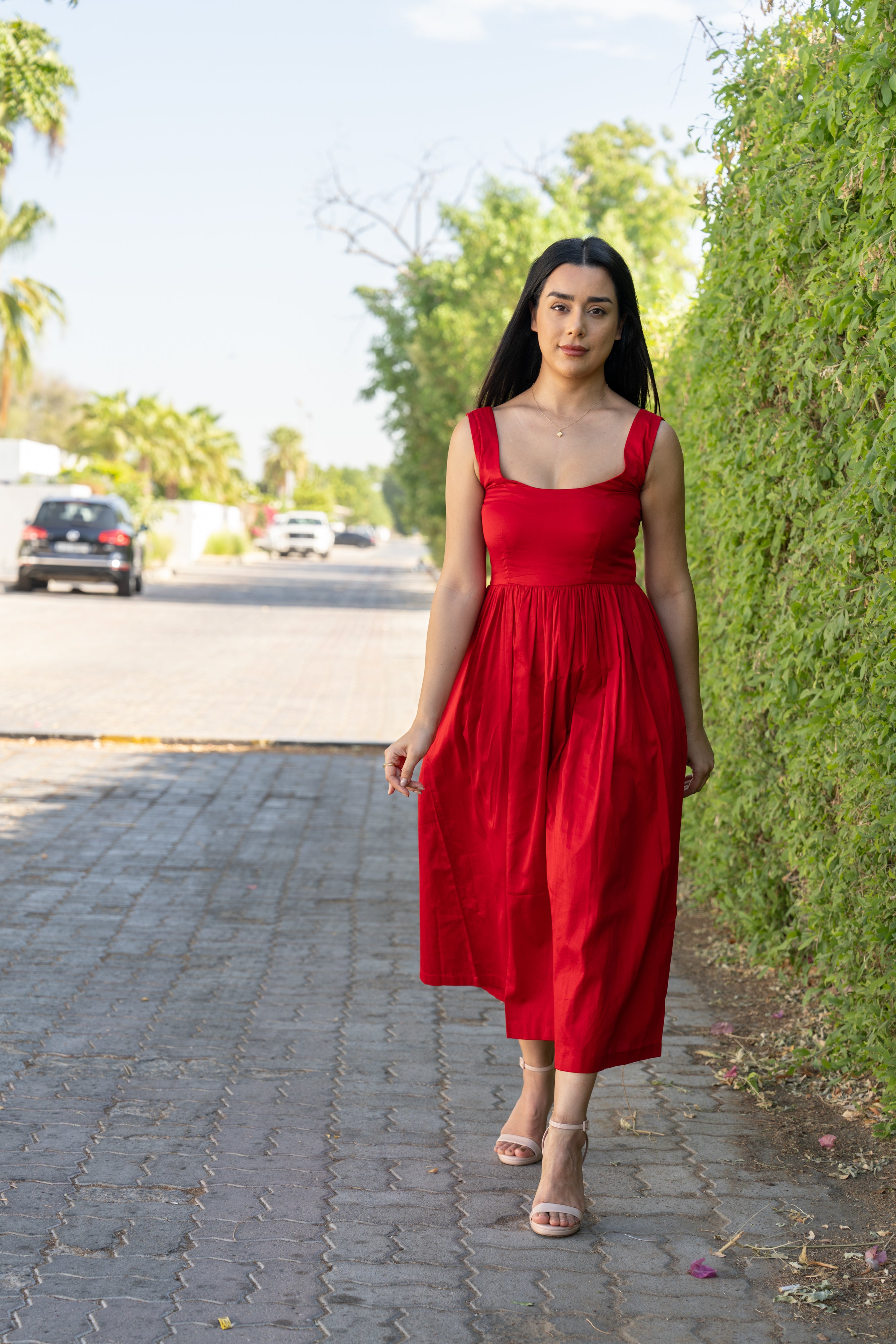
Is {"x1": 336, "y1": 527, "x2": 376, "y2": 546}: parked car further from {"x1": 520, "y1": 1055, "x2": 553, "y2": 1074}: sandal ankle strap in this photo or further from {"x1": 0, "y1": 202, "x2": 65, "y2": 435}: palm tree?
{"x1": 520, "y1": 1055, "x2": 553, "y2": 1074}: sandal ankle strap

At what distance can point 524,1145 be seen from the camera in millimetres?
3561

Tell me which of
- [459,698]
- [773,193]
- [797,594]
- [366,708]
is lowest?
[366,708]

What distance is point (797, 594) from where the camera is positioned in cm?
420

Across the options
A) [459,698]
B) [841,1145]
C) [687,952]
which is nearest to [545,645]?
[459,698]

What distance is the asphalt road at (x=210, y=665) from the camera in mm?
11094

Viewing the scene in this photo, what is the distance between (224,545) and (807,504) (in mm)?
49386

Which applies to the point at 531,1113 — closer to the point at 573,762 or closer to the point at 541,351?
the point at 573,762

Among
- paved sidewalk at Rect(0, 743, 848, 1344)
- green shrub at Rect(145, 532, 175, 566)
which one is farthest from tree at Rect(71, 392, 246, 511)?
paved sidewalk at Rect(0, 743, 848, 1344)

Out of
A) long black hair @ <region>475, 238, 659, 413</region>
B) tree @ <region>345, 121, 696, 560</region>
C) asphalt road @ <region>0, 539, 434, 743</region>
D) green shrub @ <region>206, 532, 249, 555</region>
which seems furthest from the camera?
green shrub @ <region>206, 532, 249, 555</region>

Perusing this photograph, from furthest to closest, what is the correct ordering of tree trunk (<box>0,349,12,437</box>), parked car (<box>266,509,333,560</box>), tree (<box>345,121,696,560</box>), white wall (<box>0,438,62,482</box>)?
1. parked car (<box>266,509,333,560</box>)
2. tree trunk (<box>0,349,12,437</box>)
3. white wall (<box>0,438,62,482</box>)
4. tree (<box>345,121,696,560</box>)

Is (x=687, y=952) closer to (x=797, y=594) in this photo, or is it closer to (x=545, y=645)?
(x=797, y=594)

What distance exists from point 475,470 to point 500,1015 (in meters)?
2.25

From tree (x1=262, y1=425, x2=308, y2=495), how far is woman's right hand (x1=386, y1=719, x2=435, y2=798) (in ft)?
399

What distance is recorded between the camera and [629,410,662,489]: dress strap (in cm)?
328
